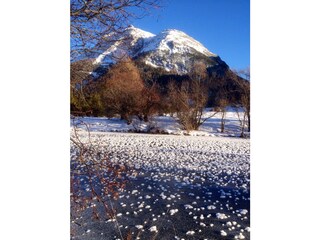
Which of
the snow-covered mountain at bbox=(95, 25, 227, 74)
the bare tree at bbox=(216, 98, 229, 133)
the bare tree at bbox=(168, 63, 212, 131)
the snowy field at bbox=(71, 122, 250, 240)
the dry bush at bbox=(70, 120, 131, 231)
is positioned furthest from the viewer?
the snowy field at bbox=(71, 122, 250, 240)

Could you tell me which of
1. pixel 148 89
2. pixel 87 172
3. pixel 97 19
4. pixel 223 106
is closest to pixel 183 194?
pixel 223 106

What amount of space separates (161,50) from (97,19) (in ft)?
1.06

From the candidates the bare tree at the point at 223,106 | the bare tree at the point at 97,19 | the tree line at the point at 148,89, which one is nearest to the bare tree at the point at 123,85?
the tree line at the point at 148,89

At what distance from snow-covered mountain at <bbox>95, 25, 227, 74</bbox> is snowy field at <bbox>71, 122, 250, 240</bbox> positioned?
34 centimetres

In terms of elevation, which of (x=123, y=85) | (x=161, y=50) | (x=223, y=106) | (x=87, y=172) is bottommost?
(x=87, y=172)

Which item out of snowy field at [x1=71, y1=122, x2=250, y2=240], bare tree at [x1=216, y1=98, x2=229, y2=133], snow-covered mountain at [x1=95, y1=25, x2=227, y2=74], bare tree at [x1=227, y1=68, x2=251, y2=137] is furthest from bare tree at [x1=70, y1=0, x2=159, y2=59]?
bare tree at [x1=216, y1=98, x2=229, y2=133]

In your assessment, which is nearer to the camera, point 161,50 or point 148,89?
point 161,50

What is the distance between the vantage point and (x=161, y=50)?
1.23 metres

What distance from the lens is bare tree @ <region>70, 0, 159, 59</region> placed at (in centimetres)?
103

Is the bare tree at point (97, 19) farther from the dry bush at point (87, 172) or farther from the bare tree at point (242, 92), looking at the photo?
the bare tree at point (242, 92)

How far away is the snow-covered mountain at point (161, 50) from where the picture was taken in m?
1.12

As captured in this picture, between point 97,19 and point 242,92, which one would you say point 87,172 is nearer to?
point 97,19

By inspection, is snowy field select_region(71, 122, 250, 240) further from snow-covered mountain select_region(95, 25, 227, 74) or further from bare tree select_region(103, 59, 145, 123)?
snow-covered mountain select_region(95, 25, 227, 74)
